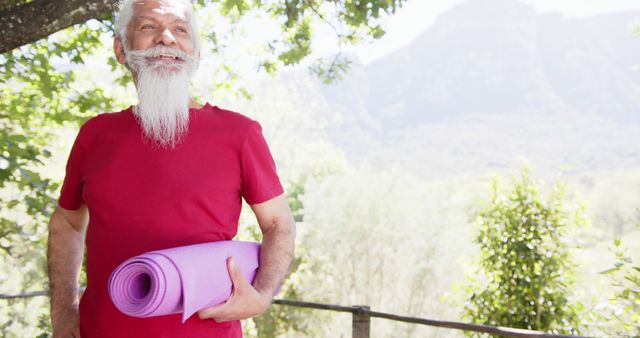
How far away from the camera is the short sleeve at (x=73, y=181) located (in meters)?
1.46

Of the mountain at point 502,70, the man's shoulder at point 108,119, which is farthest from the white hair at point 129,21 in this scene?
the mountain at point 502,70

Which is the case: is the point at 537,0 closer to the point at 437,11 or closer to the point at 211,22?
the point at 437,11

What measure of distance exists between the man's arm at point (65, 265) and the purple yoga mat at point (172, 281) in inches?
15.3

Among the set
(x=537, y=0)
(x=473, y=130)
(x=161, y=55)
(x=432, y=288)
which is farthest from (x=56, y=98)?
(x=537, y=0)

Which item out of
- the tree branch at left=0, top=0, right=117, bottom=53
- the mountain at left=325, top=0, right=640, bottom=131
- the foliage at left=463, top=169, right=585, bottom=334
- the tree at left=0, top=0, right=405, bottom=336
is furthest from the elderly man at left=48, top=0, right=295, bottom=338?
the mountain at left=325, top=0, right=640, bottom=131

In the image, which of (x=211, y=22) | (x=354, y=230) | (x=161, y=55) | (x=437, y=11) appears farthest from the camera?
(x=437, y=11)

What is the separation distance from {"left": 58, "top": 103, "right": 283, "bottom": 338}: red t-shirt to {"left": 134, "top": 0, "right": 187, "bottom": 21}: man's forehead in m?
0.23

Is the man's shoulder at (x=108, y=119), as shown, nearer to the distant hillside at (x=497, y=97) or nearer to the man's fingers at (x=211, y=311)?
the man's fingers at (x=211, y=311)

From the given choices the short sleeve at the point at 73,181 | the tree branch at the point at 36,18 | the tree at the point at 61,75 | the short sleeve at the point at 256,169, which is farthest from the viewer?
the tree at the point at 61,75

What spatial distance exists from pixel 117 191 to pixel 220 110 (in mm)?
265

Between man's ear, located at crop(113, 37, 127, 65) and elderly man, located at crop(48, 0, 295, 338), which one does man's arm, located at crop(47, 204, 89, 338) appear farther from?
man's ear, located at crop(113, 37, 127, 65)

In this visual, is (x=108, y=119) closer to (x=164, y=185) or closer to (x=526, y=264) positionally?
(x=164, y=185)

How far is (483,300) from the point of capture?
6.18m

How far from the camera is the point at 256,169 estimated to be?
1354mm
